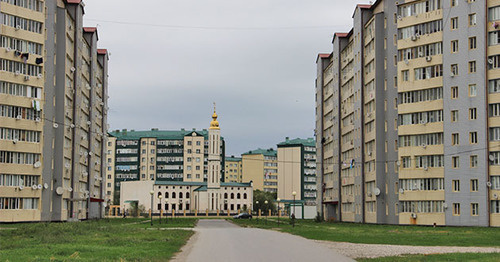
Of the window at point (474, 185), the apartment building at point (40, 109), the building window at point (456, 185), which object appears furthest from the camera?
the apartment building at point (40, 109)

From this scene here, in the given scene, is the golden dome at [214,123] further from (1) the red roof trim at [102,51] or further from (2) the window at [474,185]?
(2) the window at [474,185]

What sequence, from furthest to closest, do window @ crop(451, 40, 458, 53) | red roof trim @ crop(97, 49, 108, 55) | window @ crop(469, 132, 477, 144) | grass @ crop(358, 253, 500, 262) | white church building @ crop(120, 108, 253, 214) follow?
white church building @ crop(120, 108, 253, 214)
red roof trim @ crop(97, 49, 108, 55)
window @ crop(451, 40, 458, 53)
window @ crop(469, 132, 477, 144)
grass @ crop(358, 253, 500, 262)

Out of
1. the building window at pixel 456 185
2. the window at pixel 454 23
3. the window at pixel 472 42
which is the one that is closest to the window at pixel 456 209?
the building window at pixel 456 185

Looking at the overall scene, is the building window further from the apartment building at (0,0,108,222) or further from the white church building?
the white church building

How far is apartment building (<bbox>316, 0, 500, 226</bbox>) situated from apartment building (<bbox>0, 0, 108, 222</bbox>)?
124ft

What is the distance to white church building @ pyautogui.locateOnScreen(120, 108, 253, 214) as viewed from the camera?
574 feet

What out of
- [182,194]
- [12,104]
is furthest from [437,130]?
[182,194]

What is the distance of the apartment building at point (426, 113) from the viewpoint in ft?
221

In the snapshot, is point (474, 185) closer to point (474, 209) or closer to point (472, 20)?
point (474, 209)

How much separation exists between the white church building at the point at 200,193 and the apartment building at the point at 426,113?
88120 millimetres

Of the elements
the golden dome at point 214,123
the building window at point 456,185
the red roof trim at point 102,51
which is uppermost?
the red roof trim at point 102,51

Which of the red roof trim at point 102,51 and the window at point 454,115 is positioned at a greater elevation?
the red roof trim at point 102,51

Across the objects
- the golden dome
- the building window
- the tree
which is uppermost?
the golden dome

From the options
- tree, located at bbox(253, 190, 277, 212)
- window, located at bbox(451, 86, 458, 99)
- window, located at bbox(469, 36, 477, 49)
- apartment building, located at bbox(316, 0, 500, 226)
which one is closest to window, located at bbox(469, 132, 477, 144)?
apartment building, located at bbox(316, 0, 500, 226)
